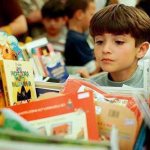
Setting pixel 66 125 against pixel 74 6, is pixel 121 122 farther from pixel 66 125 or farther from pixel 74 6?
pixel 74 6

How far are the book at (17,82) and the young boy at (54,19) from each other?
6.98 feet

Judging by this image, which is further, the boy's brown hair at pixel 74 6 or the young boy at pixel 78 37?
the boy's brown hair at pixel 74 6

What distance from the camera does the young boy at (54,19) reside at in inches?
141

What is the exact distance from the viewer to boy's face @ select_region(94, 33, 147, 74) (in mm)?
1679

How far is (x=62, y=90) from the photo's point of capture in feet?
4.30

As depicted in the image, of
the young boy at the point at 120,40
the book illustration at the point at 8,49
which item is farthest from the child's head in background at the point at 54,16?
the book illustration at the point at 8,49

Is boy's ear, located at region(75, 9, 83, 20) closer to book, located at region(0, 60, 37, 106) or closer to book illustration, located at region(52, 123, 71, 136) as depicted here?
book, located at region(0, 60, 37, 106)

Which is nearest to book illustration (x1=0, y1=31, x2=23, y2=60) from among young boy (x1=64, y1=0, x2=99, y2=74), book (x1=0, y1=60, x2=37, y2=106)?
book (x1=0, y1=60, x2=37, y2=106)

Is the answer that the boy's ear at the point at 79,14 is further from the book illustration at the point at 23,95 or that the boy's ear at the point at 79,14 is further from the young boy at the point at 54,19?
the book illustration at the point at 23,95

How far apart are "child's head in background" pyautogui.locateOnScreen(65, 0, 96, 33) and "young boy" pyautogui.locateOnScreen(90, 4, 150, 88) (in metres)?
1.45

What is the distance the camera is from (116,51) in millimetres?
1688

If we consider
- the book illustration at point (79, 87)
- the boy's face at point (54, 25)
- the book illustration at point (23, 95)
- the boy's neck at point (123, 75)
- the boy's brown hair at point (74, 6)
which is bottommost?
the boy's neck at point (123, 75)

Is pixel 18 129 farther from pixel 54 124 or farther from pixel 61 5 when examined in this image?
pixel 61 5

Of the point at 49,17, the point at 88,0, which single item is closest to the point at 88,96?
the point at 88,0
